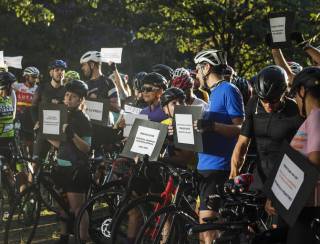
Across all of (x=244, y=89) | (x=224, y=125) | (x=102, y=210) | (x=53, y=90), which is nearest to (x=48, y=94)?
(x=53, y=90)

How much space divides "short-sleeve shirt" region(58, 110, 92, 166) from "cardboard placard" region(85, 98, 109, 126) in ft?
5.10

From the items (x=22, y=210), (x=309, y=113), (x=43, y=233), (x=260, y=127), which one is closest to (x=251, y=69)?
(x=43, y=233)

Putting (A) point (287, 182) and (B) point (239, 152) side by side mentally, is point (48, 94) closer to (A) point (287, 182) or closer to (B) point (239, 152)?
(B) point (239, 152)

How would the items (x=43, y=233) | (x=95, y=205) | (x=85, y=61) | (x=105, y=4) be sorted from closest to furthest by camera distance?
(x=95, y=205) → (x=43, y=233) → (x=85, y=61) → (x=105, y=4)

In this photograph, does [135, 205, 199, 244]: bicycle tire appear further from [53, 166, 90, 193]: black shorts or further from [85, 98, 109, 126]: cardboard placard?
[85, 98, 109, 126]: cardboard placard

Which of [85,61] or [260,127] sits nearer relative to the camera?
[260,127]

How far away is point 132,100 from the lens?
1303 centimetres

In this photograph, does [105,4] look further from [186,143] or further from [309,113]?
[309,113]

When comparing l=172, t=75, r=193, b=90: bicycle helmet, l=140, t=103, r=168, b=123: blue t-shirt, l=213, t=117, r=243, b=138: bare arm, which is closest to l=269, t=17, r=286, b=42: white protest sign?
l=172, t=75, r=193, b=90: bicycle helmet

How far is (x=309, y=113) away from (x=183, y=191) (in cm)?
230

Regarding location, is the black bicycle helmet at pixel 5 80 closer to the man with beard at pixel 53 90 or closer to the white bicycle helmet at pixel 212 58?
the man with beard at pixel 53 90

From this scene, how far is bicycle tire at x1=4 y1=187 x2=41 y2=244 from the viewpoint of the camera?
8258 mm

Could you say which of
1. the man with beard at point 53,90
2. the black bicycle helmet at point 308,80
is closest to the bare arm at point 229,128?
the black bicycle helmet at point 308,80

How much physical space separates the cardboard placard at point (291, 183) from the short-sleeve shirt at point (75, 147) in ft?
13.4
